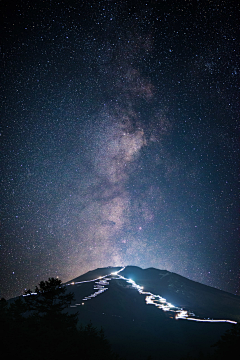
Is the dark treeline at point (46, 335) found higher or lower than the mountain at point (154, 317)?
higher

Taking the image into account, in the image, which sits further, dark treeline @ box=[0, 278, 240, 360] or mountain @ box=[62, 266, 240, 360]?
mountain @ box=[62, 266, 240, 360]

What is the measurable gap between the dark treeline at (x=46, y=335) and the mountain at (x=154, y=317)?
77.2 ft

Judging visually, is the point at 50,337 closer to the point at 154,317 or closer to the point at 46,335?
the point at 46,335

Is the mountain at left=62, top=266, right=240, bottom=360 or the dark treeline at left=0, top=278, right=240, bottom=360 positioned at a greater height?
the dark treeline at left=0, top=278, right=240, bottom=360

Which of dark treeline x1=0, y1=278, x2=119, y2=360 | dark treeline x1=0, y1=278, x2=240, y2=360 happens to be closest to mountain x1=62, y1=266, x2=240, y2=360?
dark treeline x1=0, y1=278, x2=119, y2=360

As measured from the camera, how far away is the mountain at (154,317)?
38850 mm

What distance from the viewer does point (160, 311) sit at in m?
59.7

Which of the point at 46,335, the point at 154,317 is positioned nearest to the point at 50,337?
the point at 46,335

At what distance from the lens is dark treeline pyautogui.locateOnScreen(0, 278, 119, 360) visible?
35.3ft

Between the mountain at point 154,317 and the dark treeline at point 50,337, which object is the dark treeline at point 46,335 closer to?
the dark treeline at point 50,337

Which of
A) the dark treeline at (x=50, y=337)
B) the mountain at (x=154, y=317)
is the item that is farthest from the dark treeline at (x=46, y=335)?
the mountain at (x=154, y=317)

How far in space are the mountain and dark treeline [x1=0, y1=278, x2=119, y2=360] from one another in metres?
23.5

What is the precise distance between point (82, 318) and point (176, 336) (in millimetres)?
22986

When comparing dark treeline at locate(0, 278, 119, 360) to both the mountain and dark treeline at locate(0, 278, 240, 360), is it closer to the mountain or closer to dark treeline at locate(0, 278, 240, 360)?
dark treeline at locate(0, 278, 240, 360)
